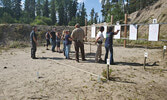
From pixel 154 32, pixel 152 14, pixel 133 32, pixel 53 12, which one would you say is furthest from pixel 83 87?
pixel 53 12

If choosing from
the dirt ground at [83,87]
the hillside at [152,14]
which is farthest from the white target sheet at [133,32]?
the hillside at [152,14]

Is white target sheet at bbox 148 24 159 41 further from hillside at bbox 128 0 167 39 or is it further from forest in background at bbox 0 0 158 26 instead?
forest in background at bbox 0 0 158 26

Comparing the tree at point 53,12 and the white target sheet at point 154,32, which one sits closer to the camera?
the white target sheet at point 154,32

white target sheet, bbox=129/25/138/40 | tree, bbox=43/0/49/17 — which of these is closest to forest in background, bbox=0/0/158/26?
tree, bbox=43/0/49/17

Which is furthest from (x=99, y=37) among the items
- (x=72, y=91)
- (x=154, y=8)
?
(x=154, y=8)

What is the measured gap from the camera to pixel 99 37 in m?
Answer: 6.31

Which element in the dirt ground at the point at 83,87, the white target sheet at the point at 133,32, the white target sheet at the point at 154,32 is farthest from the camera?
the white target sheet at the point at 133,32

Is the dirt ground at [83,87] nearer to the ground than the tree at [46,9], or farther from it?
nearer to the ground

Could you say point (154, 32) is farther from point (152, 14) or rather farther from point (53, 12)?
point (53, 12)

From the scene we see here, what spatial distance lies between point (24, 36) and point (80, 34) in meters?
14.5

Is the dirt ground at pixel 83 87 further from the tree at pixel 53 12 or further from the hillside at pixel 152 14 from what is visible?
the tree at pixel 53 12

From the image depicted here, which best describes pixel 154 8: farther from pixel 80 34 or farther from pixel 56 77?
pixel 56 77

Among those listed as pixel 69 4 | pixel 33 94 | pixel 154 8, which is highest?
pixel 69 4

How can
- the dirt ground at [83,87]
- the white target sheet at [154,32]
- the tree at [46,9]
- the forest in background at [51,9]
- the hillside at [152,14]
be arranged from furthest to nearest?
the tree at [46,9]
the forest in background at [51,9]
the hillside at [152,14]
the white target sheet at [154,32]
the dirt ground at [83,87]
